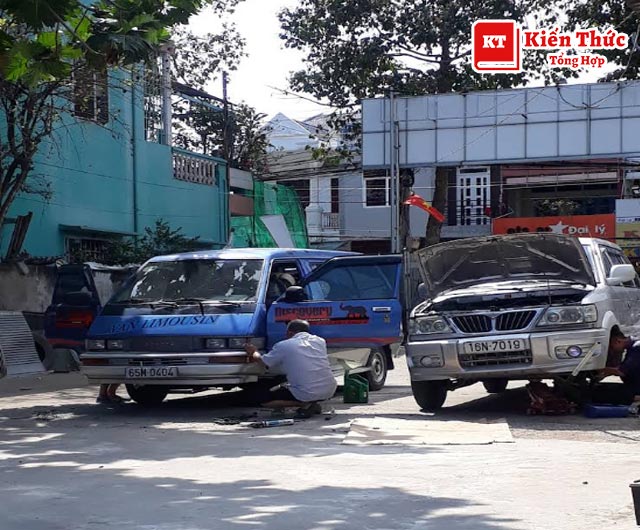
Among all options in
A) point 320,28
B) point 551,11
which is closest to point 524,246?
point 551,11

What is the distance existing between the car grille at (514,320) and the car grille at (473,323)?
0.38 ft

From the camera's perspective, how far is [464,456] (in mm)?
8344

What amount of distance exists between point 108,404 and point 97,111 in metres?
10.4

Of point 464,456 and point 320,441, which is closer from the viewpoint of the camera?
point 464,456

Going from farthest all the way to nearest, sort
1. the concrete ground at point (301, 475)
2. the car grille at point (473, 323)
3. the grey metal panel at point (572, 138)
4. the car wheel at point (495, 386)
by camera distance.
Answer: the grey metal panel at point (572, 138)
the car wheel at point (495, 386)
the car grille at point (473, 323)
the concrete ground at point (301, 475)

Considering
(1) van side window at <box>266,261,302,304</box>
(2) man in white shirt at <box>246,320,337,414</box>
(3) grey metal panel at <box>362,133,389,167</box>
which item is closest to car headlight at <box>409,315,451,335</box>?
(2) man in white shirt at <box>246,320,337,414</box>

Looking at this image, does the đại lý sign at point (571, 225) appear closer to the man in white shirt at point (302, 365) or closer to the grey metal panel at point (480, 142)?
the grey metal panel at point (480, 142)

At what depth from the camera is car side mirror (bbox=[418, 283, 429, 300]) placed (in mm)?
11914

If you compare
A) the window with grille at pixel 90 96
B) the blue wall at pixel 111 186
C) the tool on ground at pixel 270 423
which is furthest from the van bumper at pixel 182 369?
the blue wall at pixel 111 186

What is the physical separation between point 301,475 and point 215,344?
3.84 metres

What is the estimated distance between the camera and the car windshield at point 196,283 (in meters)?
11.9

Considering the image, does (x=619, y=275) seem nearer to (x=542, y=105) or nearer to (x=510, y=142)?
(x=542, y=105)

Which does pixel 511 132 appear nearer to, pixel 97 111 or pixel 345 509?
pixel 97 111

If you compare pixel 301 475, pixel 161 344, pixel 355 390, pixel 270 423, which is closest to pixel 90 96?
pixel 161 344
